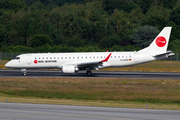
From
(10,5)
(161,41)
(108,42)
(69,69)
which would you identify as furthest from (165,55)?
(10,5)

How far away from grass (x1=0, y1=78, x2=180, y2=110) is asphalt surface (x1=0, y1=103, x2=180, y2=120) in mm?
3910

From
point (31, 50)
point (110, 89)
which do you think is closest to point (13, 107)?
point (110, 89)

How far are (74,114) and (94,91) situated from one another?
1253 centimetres

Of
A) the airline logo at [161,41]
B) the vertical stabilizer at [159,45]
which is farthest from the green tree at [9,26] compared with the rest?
the airline logo at [161,41]

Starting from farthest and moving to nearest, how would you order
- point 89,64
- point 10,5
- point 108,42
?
point 10,5 < point 108,42 < point 89,64

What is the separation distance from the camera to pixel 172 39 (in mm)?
105625

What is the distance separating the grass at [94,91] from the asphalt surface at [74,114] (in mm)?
3910

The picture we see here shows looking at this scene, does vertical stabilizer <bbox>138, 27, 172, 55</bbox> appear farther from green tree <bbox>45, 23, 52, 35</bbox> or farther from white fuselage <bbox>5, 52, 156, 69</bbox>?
green tree <bbox>45, 23, 52, 35</bbox>

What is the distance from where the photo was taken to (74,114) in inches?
728

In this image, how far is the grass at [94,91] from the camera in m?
26.2

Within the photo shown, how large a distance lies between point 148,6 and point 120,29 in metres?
41.5

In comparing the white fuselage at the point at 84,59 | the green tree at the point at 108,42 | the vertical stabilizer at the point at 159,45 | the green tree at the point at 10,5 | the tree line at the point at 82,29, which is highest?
the green tree at the point at 10,5

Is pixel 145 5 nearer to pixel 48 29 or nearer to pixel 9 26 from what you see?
pixel 48 29

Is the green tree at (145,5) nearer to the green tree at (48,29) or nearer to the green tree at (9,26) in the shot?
the green tree at (48,29)
